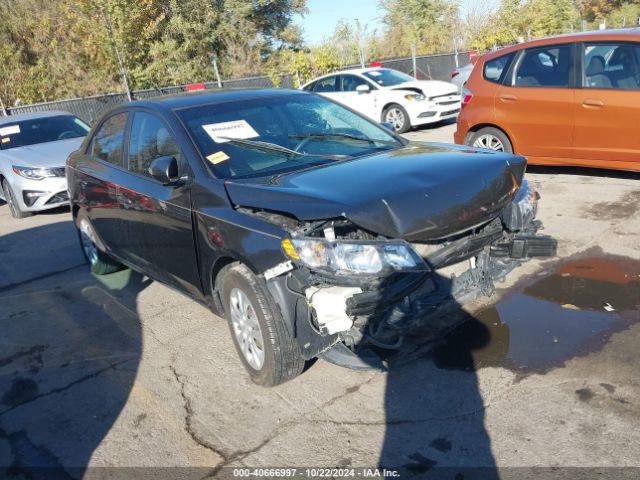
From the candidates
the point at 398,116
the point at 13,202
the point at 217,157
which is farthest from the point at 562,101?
the point at 13,202

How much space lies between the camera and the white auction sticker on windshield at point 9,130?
10.1 meters

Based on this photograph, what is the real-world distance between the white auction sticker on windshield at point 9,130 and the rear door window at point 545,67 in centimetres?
798

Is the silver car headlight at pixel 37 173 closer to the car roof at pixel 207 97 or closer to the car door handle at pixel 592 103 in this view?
the car roof at pixel 207 97

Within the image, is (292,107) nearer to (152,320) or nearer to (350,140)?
(350,140)

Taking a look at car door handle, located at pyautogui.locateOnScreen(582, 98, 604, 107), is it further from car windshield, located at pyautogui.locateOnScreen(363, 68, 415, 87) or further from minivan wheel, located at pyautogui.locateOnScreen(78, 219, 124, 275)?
car windshield, located at pyautogui.locateOnScreen(363, 68, 415, 87)

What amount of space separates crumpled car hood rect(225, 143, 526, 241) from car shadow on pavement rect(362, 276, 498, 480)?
424mm

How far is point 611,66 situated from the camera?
273 inches

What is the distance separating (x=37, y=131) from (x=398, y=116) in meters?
7.38

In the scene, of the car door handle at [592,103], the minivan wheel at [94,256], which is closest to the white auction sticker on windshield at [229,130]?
the minivan wheel at [94,256]

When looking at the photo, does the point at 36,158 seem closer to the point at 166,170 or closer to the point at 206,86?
the point at 166,170

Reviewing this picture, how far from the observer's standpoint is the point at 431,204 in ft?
11.0

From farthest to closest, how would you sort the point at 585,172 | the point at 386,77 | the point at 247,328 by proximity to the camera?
the point at 386,77, the point at 585,172, the point at 247,328

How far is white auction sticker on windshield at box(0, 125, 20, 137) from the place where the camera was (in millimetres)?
10133

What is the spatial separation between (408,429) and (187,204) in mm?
2017
